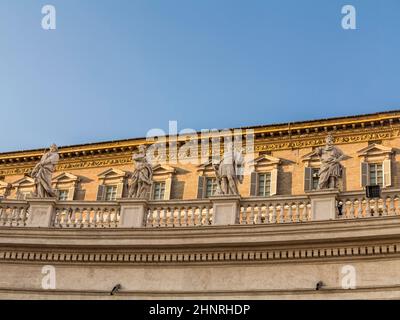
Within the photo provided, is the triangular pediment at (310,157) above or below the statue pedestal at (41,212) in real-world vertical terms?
above

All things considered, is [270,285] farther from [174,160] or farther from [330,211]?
[174,160]

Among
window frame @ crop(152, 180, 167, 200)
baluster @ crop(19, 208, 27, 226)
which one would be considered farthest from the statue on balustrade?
window frame @ crop(152, 180, 167, 200)

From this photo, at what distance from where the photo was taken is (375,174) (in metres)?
40.3

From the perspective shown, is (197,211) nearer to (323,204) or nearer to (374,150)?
(323,204)

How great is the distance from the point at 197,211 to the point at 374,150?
18.5 meters

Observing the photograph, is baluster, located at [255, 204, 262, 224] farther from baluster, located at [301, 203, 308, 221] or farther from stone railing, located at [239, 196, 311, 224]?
baluster, located at [301, 203, 308, 221]

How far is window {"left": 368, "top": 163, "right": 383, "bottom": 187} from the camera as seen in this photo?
132 ft

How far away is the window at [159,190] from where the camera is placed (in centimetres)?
4456

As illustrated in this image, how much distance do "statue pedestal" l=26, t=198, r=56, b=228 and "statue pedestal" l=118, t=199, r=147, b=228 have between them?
228 cm

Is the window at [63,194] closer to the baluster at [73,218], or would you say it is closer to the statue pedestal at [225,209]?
the baluster at [73,218]

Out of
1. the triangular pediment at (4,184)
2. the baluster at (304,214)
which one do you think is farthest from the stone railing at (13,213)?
the triangular pediment at (4,184)

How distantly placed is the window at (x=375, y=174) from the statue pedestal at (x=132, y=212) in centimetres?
1824
